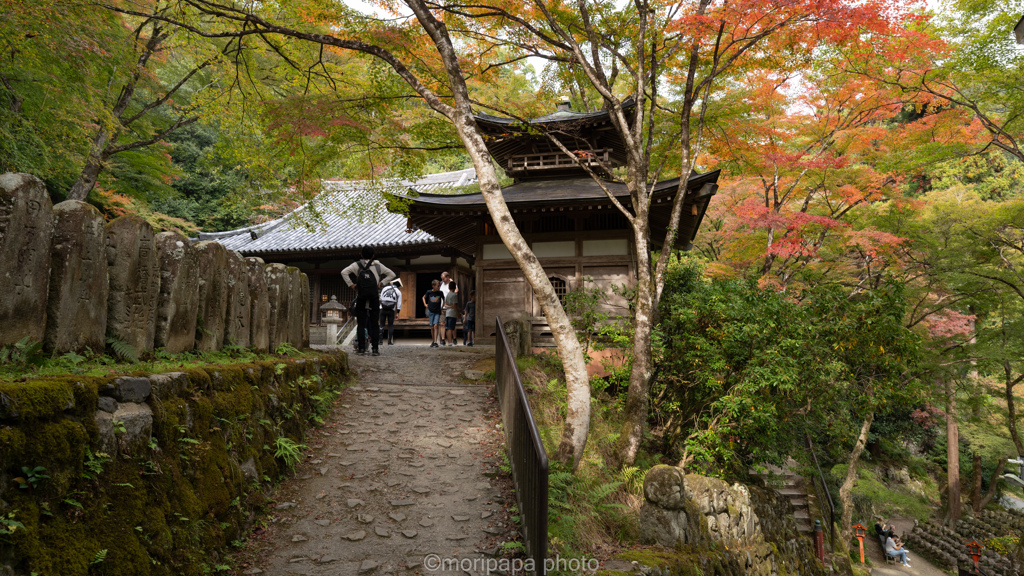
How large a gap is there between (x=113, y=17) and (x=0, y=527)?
10867 mm

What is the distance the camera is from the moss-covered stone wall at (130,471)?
2.81 metres

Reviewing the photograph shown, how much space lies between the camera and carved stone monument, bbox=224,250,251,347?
6320mm

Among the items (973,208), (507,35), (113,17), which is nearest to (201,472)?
(507,35)

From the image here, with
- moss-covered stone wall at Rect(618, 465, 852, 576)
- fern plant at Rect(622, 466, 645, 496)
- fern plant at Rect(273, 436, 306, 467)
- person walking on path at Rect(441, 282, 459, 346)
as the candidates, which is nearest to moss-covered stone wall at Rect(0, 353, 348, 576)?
fern plant at Rect(273, 436, 306, 467)

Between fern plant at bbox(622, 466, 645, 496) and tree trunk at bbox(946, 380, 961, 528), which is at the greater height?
fern plant at bbox(622, 466, 645, 496)

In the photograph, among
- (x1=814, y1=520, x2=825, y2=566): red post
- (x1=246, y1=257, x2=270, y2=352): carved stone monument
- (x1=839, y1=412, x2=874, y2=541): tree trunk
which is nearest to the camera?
(x1=246, y1=257, x2=270, y2=352): carved stone monument

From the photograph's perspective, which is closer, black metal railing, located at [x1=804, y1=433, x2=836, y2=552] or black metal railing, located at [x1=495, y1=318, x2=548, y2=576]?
black metal railing, located at [x1=495, y1=318, x2=548, y2=576]

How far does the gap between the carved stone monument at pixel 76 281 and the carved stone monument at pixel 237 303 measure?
5.90ft

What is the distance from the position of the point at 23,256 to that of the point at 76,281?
0.45 m

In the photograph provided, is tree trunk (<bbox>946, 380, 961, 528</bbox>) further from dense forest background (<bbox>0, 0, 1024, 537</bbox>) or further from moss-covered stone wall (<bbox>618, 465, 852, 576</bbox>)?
moss-covered stone wall (<bbox>618, 465, 852, 576</bbox>)

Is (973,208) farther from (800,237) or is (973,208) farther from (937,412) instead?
(937,412)

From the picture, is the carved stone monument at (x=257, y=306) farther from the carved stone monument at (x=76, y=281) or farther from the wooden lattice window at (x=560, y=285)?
the wooden lattice window at (x=560, y=285)

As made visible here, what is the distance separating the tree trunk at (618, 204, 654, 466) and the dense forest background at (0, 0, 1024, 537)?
3.19 feet

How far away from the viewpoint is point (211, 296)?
5.94 meters
